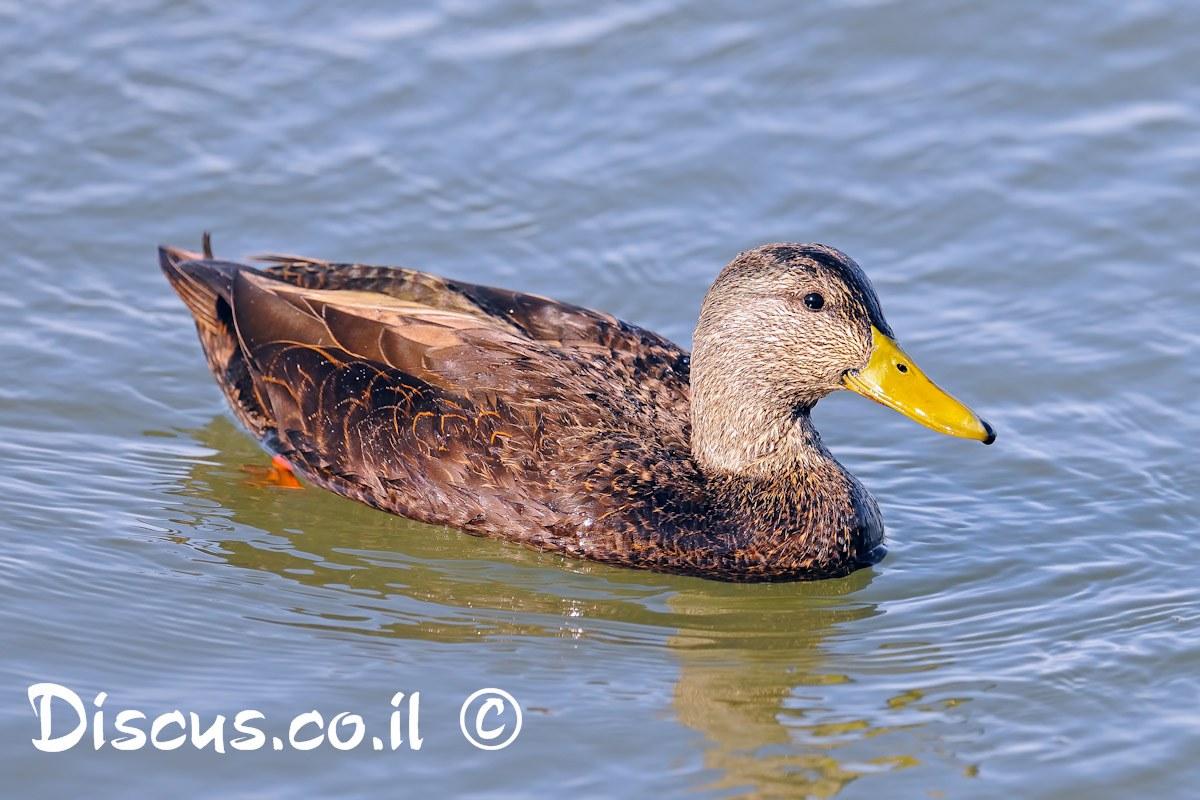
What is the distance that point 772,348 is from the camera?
8.42m

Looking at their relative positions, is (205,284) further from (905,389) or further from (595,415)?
(905,389)

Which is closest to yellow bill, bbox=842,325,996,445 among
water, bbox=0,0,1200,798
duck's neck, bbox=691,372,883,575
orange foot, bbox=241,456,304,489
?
duck's neck, bbox=691,372,883,575

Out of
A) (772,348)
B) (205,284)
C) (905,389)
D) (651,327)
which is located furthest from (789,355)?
(205,284)

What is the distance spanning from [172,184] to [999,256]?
5972 millimetres

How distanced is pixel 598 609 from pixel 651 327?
3260 millimetres

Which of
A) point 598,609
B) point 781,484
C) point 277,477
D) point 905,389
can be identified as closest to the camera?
point 598,609

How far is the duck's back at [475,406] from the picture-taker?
332 inches

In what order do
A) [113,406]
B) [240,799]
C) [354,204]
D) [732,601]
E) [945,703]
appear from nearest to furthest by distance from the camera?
[240,799], [945,703], [732,601], [113,406], [354,204]

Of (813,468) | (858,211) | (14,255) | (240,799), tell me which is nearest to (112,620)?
(240,799)

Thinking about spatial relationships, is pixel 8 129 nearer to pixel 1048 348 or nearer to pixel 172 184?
pixel 172 184

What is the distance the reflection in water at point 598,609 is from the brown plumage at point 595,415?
0.50 ft

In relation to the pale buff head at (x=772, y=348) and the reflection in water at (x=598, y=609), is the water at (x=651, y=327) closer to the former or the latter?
the reflection in water at (x=598, y=609)

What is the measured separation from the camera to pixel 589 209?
11.9 meters

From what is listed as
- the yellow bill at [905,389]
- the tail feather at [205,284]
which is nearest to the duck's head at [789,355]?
the yellow bill at [905,389]
